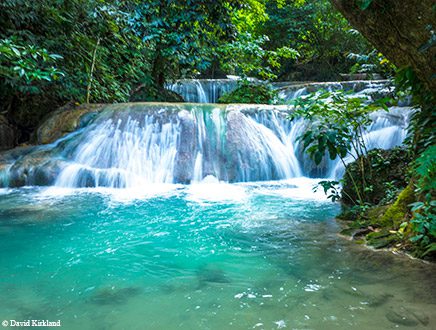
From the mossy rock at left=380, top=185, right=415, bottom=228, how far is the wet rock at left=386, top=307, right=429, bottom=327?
55.8 inches

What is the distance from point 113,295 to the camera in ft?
7.75

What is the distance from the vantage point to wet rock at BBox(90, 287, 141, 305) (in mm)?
2266

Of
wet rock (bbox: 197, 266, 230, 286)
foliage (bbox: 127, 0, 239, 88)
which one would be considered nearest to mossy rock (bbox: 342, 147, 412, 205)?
wet rock (bbox: 197, 266, 230, 286)

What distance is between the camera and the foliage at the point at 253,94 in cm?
1233

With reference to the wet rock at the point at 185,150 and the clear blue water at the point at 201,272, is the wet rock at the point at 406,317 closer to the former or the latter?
the clear blue water at the point at 201,272

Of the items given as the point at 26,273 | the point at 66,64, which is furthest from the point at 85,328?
the point at 66,64

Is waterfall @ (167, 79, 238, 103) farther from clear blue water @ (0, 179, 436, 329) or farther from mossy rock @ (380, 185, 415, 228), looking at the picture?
mossy rock @ (380, 185, 415, 228)

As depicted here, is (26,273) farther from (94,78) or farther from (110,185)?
(94,78)

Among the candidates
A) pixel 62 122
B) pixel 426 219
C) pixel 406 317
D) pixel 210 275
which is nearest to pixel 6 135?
pixel 62 122

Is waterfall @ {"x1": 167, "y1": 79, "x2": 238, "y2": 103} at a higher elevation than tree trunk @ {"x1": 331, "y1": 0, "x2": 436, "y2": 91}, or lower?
higher

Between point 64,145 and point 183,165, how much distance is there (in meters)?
2.73

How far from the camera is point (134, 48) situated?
35.8ft

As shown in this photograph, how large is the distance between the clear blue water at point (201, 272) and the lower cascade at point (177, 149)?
228cm

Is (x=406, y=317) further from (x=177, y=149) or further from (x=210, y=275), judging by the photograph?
(x=177, y=149)
